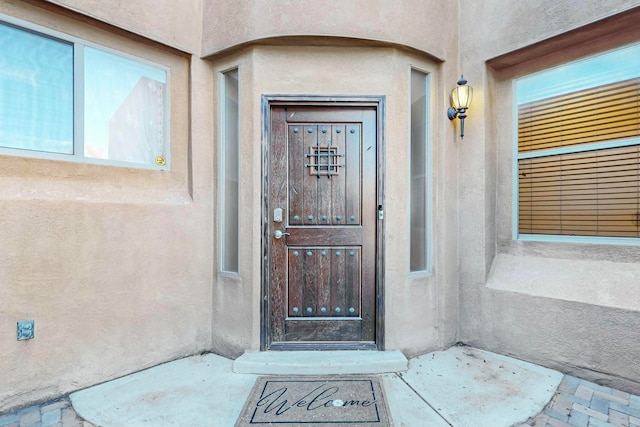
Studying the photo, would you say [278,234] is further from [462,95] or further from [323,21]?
[462,95]

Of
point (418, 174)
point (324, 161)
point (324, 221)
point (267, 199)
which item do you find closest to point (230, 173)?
point (267, 199)

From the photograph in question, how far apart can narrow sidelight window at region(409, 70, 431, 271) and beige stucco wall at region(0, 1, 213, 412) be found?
1969mm

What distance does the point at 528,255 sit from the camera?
300 cm

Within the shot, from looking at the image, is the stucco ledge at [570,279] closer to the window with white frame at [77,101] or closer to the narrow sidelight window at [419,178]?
the narrow sidelight window at [419,178]

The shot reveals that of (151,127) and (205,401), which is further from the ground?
(151,127)

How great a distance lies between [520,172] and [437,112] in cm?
98

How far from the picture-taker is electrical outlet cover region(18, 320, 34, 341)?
7.25ft

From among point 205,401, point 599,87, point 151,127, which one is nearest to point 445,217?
point 599,87

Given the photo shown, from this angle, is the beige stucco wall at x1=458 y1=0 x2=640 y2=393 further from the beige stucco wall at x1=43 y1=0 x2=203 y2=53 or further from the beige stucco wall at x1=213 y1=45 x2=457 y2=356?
the beige stucco wall at x1=43 y1=0 x2=203 y2=53

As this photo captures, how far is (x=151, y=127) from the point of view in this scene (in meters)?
2.90

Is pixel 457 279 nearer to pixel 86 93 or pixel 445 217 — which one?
pixel 445 217

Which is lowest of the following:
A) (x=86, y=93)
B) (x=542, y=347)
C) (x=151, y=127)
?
(x=542, y=347)

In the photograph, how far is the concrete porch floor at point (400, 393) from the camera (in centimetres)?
208

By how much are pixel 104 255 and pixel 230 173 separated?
123 centimetres
